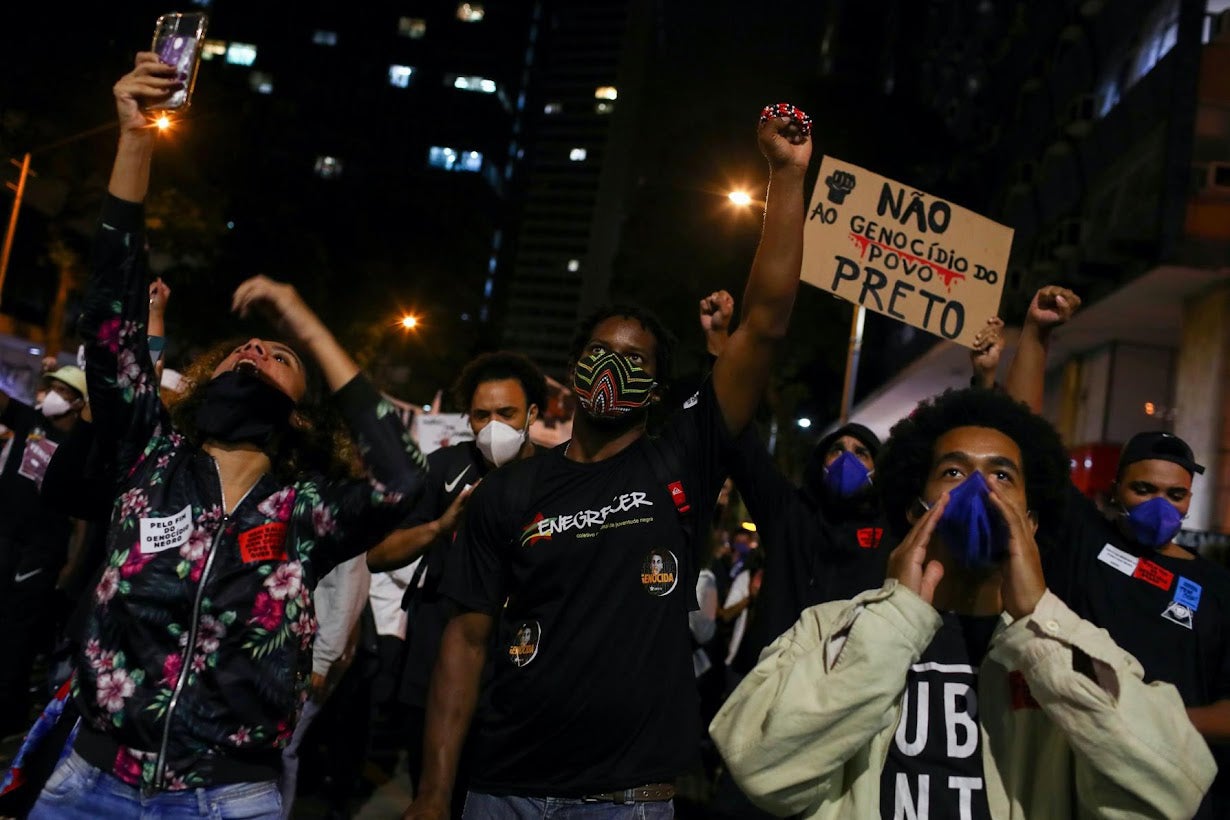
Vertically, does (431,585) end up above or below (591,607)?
below

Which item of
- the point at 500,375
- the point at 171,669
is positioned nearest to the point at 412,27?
the point at 500,375

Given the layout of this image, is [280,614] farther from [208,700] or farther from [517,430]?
[517,430]

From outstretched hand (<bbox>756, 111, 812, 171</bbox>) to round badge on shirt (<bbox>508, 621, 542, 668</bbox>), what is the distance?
57.6 inches

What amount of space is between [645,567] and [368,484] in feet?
2.58

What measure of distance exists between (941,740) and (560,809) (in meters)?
1.06

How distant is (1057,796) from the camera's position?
7.70 ft

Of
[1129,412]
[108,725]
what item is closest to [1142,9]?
[1129,412]

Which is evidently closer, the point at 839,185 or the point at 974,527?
the point at 974,527

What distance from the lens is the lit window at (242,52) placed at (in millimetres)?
81500

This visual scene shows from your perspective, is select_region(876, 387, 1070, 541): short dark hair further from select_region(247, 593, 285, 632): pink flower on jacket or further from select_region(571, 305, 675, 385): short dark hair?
select_region(247, 593, 285, 632): pink flower on jacket

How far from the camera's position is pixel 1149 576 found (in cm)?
402

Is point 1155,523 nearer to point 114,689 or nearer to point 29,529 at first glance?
point 114,689

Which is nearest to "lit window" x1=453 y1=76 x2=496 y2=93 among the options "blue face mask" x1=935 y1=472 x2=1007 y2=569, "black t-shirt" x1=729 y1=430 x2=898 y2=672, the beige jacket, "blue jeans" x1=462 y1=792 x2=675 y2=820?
"black t-shirt" x1=729 y1=430 x2=898 y2=672

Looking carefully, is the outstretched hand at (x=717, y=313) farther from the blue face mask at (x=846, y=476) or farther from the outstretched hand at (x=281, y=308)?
the outstretched hand at (x=281, y=308)
